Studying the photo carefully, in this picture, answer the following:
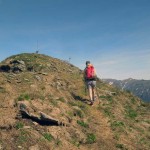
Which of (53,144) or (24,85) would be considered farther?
(24,85)

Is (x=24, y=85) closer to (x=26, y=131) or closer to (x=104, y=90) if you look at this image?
(x=26, y=131)

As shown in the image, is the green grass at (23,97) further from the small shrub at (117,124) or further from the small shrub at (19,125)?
the small shrub at (117,124)

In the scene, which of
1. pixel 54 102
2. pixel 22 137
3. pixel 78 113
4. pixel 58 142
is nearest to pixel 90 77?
pixel 78 113

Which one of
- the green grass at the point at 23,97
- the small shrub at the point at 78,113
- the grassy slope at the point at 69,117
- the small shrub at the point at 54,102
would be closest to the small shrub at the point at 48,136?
the grassy slope at the point at 69,117

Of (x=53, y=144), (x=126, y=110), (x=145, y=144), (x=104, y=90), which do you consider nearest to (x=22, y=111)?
(x=53, y=144)

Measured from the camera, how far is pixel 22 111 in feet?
67.4

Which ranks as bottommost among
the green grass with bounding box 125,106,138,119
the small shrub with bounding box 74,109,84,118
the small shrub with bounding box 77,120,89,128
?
the small shrub with bounding box 77,120,89,128

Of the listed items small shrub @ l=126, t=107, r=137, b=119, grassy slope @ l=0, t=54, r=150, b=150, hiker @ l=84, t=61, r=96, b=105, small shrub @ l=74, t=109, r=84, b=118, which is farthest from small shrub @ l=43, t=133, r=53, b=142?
small shrub @ l=126, t=107, r=137, b=119

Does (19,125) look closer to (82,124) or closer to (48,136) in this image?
(48,136)

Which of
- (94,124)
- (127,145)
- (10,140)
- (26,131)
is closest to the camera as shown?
(10,140)

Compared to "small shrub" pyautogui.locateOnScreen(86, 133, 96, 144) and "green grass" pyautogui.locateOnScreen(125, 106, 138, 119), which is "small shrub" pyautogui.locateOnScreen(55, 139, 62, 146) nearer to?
"small shrub" pyautogui.locateOnScreen(86, 133, 96, 144)

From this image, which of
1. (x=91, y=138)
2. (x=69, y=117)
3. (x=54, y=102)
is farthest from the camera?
(x=54, y=102)

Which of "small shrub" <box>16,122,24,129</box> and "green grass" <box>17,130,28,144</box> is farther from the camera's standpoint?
"small shrub" <box>16,122,24,129</box>

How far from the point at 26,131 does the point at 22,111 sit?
2.46m
